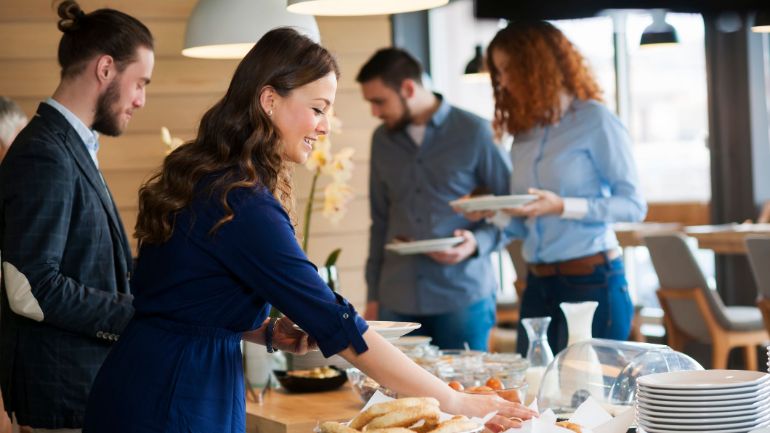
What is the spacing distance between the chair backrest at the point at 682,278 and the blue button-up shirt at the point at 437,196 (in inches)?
72.3

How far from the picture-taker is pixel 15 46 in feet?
15.9

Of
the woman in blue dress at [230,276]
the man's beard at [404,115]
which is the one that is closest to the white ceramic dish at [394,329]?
the woman in blue dress at [230,276]

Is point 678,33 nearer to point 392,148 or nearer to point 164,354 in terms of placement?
point 392,148

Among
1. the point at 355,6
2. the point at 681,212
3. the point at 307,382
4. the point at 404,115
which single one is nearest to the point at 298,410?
the point at 307,382

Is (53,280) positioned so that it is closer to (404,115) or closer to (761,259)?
(404,115)

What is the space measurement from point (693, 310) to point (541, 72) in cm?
262

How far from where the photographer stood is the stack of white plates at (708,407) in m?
1.76

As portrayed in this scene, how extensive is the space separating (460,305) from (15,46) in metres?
2.25

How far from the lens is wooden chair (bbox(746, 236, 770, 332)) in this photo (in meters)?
5.11

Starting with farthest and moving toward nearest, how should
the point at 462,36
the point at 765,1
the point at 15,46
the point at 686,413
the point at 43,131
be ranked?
the point at 462,36 < the point at 15,46 < the point at 43,131 < the point at 686,413 < the point at 765,1

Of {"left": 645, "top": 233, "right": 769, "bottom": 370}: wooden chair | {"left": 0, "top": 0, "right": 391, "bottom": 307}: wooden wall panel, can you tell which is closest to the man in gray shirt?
{"left": 0, "top": 0, "right": 391, "bottom": 307}: wooden wall panel

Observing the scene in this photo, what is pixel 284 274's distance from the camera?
1960mm

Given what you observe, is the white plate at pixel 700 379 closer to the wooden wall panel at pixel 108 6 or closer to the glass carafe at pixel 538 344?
the glass carafe at pixel 538 344

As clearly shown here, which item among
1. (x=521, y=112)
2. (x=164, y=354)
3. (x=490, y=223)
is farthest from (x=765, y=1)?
(x=490, y=223)
